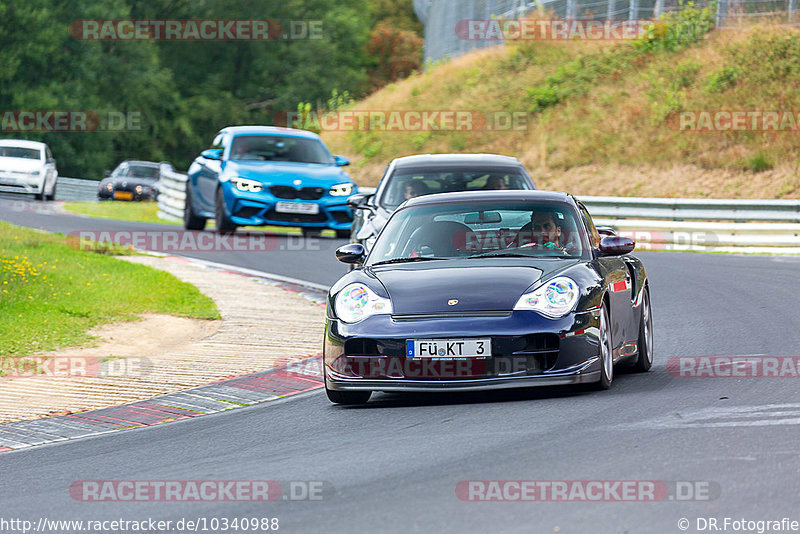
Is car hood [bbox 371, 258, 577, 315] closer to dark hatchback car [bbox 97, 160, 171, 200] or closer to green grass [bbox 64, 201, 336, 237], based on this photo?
green grass [bbox 64, 201, 336, 237]

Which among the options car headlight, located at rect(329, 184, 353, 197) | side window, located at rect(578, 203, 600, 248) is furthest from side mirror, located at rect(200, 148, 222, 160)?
side window, located at rect(578, 203, 600, 248)

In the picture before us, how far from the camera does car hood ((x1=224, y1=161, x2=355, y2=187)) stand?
20952 millimetres

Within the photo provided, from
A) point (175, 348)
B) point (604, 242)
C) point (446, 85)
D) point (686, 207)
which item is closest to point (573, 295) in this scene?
point (604, 242)

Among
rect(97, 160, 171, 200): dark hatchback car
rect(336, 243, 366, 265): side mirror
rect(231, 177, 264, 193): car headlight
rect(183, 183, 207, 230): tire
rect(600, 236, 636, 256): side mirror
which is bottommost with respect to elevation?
rect(97, 160, 171, 200): dark hatchback car

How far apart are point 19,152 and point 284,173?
57.2 ft

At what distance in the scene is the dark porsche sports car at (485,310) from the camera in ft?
26.3

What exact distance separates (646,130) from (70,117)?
1364 inches

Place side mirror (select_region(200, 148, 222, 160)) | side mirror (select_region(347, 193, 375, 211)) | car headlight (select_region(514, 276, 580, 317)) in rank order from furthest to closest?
1. side mirror (select_region(200, 148, 222, 160))
2. side mirror (select_region(347, 193, 375, 211))
3. car headlight (select_region(514, 276, 580, 317))

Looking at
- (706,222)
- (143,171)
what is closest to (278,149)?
(706,222)

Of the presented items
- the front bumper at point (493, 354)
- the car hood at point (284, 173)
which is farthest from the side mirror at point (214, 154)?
the front bumper at point (493, 354)

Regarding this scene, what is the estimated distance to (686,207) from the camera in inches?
931

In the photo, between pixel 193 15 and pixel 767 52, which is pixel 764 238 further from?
pixel 193 15

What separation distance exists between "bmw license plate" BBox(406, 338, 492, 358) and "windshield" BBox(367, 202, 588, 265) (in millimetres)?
1152

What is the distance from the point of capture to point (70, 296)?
13688 millimetres
